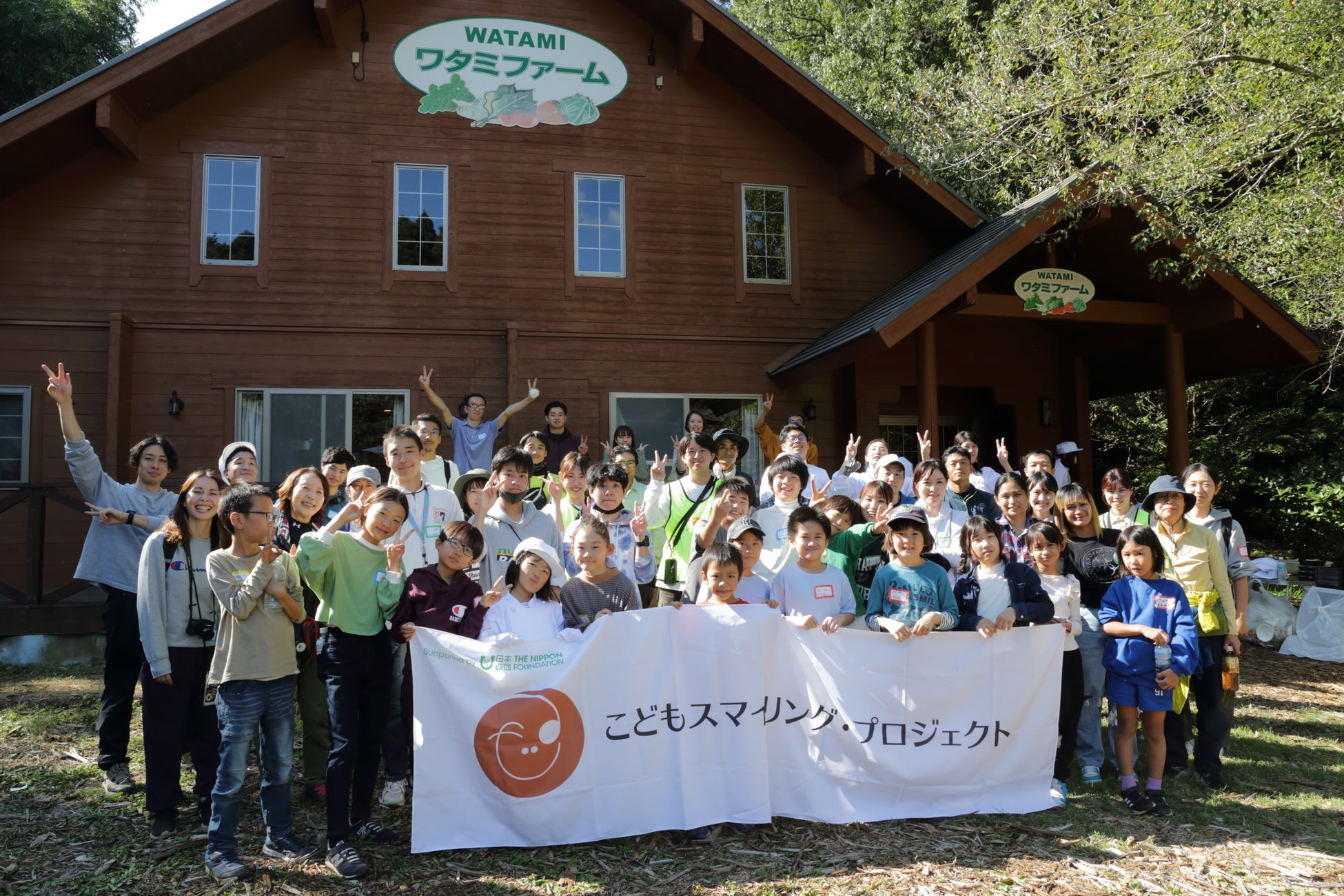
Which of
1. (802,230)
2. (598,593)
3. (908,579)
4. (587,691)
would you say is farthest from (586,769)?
(802,230)

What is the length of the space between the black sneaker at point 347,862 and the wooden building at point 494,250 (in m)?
6.44

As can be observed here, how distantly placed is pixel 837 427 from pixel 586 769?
25.3 feet

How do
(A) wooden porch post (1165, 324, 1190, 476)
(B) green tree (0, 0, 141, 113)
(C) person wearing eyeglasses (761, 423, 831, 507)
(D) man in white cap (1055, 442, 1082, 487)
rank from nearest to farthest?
(C) person wearing eyeglasses (761, 423, 831, 507), (D) man in white cap (1055, 442, 1082, 487), (A) wooden porch post (1165, 324, 1190, 476), (B) green tree (0, 0, 141, 113)

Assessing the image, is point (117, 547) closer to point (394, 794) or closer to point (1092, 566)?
point (394, 794)

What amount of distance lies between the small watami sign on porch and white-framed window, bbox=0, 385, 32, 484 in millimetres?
10804

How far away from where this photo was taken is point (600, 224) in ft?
35.5

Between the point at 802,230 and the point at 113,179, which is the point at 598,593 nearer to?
the point at 802,230

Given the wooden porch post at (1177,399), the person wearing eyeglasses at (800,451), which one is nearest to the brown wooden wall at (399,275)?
the wooden porch post at (1177,399)

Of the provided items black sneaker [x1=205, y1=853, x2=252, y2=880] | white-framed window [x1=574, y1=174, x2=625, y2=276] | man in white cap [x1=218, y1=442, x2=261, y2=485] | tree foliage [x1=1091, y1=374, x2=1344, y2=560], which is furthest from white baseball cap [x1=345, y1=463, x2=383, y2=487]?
tree foliage [x1=1091, y1=374, x2=1344, y2=560]

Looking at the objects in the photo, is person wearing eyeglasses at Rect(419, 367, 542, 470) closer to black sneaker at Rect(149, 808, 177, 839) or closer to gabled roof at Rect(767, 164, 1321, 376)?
gabled roof at Rect(767, 164, 1321, 376)

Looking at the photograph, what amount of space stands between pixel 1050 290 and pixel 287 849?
348 inches

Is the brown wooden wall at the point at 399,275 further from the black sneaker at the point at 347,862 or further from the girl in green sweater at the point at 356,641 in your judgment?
the black sneaker at the point at 347,862

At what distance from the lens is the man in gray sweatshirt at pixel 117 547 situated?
4.88 m

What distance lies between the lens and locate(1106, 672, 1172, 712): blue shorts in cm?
466
